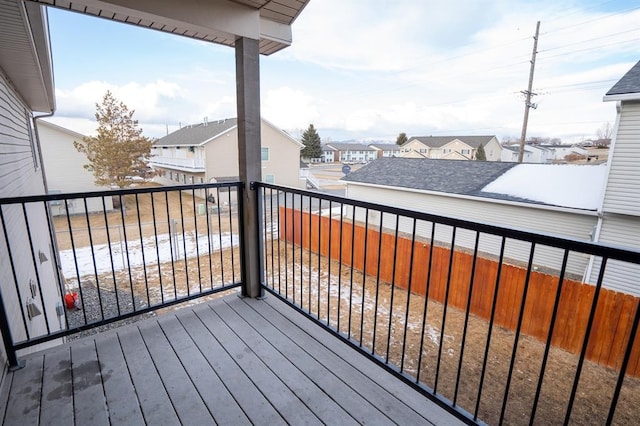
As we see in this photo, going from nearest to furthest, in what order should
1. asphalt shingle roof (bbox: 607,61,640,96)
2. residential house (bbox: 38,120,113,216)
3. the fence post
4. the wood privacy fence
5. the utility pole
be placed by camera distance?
the fence post
the wood privacy fence
asphalt shingle roof (bbox: 607,61,640,96)
the utility pole
residential house (bbox: 38,120,113,216)

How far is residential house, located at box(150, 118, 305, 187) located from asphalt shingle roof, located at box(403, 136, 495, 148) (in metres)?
17.8

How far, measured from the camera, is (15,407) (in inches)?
58.2

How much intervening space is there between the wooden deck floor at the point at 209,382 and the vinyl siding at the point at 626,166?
23.9 ft

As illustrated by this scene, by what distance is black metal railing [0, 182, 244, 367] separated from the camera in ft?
6.46

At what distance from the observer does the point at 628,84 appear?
558 centimetres

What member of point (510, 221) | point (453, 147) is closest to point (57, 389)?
point (510, 221)

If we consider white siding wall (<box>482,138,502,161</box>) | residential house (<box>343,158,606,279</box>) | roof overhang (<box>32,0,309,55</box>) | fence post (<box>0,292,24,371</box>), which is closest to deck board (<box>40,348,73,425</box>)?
fence post (<box>0,292,24,371</box>)

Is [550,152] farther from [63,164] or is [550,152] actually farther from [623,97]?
[63,164]

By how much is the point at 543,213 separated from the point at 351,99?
20919mm

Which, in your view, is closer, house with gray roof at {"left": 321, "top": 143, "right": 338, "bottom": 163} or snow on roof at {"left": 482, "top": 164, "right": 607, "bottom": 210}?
snow on roof at {"left": 482, "top": 164, "right": 607, "bottom": 210}

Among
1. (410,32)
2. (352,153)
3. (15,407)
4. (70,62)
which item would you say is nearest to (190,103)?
(70,62)

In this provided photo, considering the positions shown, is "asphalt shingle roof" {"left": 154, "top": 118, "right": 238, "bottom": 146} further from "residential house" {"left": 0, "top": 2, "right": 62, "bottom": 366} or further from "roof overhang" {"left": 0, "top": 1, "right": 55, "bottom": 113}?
"residential house" {"left": 0, "top": 2, "right": 62, "bottom": 366}

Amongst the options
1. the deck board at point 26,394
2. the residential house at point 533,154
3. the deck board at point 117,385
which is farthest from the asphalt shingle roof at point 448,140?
the deck board at point 26,394

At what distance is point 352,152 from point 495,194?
36806mm
